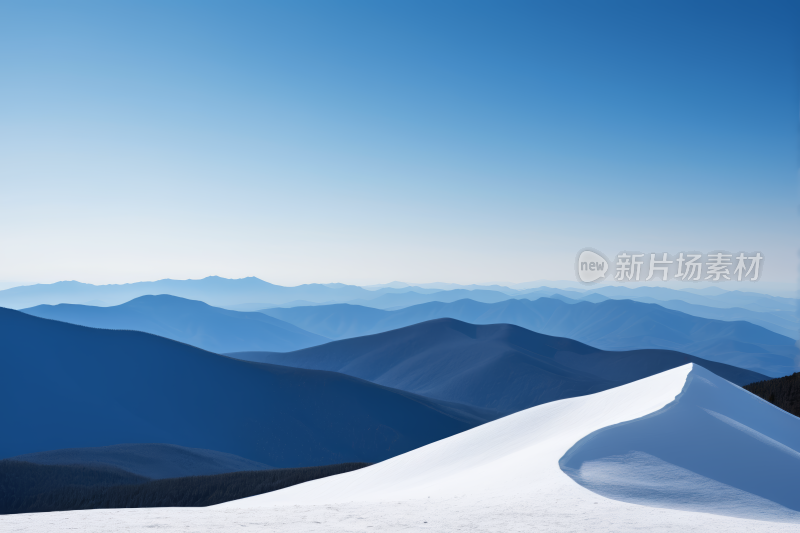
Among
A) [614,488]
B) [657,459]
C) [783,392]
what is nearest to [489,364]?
[783,392]

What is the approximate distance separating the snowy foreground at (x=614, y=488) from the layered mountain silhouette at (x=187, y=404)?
85.5 meters

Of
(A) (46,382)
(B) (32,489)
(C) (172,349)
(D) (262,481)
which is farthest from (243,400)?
(D) (262,481)

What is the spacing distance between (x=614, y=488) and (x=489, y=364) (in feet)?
503

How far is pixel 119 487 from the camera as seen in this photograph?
40156mm

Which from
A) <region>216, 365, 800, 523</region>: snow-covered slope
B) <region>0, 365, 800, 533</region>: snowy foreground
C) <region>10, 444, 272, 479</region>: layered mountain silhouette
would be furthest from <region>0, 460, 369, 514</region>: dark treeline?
<region>0, 365, 800, 533</region>: snowy foreground

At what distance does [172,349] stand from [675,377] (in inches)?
4565

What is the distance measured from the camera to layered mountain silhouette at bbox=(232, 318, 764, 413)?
147 m

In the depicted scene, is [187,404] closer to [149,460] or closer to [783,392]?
[149,460]

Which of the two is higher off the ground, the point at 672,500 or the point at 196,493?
the point at 672,500

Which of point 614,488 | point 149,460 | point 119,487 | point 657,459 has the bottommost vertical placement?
point 149,460

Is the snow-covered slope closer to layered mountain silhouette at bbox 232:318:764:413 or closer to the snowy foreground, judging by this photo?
the snowy foreground

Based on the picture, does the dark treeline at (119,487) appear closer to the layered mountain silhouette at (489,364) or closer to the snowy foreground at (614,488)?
the snowy foreground at (614,488)

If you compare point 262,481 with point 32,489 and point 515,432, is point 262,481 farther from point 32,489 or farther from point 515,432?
point 515,432

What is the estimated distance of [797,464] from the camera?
476 inches
